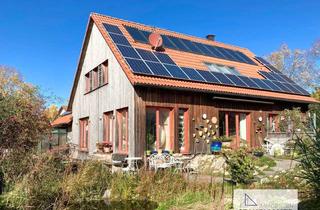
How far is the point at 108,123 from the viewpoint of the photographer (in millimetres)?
16672

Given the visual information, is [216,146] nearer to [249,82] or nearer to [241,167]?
[249,82]

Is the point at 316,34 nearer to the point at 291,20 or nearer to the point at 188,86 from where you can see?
the point at 291,20

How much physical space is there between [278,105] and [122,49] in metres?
9.49

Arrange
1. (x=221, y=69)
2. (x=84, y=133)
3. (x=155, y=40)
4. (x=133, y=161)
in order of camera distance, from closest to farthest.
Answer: (x=133, y=161), (x=155, y=40), (x=221, y=69), (x=84, y=133)

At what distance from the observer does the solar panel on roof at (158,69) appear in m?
14.1

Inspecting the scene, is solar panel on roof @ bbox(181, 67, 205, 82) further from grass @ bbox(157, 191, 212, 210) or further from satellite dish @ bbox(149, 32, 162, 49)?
grass @ bbox(157, 191, 212, 210)

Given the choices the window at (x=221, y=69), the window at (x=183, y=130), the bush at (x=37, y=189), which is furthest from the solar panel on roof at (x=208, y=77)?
the bush at (x=37, y=189)

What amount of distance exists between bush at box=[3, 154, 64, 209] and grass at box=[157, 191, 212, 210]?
A: 8.03 ft

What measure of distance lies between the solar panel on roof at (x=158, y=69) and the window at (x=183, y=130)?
69.9 inches

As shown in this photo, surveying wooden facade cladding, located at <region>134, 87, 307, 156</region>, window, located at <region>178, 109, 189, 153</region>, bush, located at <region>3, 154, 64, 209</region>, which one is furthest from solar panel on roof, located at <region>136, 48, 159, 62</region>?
bush, located at <region>3, 154, 64, 209</region>

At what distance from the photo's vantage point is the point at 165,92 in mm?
14227

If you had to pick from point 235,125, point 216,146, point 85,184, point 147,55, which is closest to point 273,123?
point 235,125

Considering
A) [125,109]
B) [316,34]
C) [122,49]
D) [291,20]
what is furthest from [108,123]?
[316,34]

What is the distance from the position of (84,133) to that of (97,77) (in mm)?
3765
